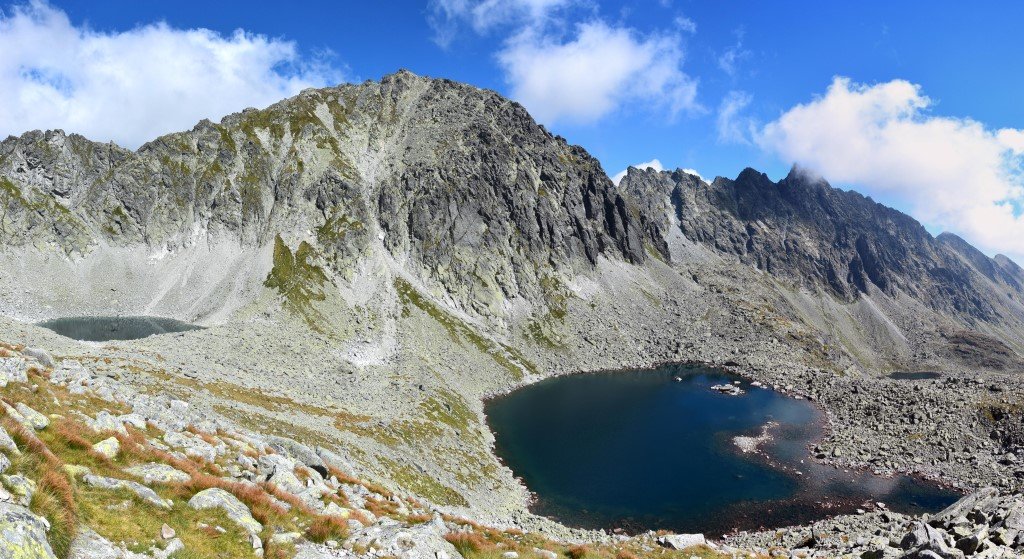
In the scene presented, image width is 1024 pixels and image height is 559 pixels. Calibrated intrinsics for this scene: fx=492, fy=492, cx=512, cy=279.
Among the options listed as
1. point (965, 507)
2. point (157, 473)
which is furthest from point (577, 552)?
point (965, 507)

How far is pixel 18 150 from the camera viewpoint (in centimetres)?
13550

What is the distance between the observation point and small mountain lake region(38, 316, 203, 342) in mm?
98000

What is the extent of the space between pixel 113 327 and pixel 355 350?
5534 cm

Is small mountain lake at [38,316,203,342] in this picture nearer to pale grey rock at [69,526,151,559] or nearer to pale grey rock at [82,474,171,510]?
pale grey rock at [82,474,171,510]

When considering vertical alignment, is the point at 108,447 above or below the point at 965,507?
below

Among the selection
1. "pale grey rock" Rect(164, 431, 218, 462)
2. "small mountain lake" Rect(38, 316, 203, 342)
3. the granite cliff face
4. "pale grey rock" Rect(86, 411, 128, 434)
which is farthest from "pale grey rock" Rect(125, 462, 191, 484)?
the granite cliff face

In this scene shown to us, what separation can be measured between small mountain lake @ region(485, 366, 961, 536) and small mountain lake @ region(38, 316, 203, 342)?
237 feet

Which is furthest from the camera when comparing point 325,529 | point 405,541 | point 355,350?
point 355,350

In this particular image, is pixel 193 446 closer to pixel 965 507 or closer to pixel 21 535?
pixel 21 535

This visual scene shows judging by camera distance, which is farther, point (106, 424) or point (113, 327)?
point (113, 327)

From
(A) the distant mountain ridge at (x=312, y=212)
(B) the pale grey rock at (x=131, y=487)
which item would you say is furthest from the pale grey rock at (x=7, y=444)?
(A) the distant mountain ridge at (x=312, y=212)

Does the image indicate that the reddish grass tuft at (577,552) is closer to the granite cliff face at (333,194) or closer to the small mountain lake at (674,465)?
the small mountain lake at (674,465)

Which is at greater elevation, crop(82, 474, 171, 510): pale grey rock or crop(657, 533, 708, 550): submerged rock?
crop(82, 474, 171, 510): pale grey rock

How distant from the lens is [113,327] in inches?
4205
